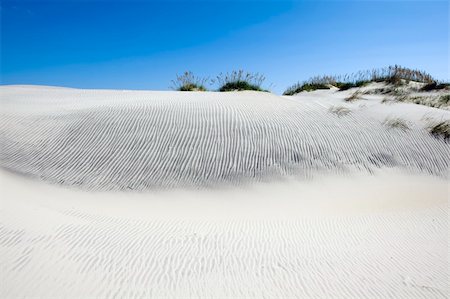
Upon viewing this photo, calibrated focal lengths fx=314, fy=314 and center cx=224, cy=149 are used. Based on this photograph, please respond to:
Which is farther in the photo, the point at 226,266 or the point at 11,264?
the point at 226,266

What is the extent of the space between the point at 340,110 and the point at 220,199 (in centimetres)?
519

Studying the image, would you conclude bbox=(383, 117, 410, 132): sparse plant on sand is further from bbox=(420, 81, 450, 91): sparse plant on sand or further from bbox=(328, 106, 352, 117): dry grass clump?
bbox=(420, 81, 450, 91): sparse plant on sand

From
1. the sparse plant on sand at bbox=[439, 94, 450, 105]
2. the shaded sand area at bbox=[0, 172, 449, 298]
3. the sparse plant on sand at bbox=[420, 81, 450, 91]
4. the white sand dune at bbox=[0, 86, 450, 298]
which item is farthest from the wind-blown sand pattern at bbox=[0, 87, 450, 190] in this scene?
the sparse plant on sand at bbox=[420, 81, 450, 91]

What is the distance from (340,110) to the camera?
932 cm

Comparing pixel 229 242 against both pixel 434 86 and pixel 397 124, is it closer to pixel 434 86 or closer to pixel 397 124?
pixel 397 124

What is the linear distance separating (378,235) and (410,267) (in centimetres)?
98

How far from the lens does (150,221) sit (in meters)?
4.91

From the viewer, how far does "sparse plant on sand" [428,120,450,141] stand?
8.09m

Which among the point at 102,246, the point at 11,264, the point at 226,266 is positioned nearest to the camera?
the point at 11,264

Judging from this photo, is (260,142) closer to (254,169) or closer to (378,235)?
(254,169)

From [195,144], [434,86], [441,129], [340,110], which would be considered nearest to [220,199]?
[195,144]

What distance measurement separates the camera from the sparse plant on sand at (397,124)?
330 inches

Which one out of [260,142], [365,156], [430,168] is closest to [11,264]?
[260,142]

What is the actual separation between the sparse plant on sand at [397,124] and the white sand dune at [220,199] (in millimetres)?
137
